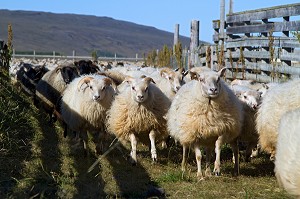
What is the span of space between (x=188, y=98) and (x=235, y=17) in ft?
27.8

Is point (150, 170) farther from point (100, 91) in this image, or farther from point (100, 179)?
point (100, 91)

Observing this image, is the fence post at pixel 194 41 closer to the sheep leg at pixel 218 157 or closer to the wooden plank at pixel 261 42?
the wooden plank at pixel 261 42

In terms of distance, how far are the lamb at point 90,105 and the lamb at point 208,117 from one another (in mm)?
2063

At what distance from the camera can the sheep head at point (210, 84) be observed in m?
7.59

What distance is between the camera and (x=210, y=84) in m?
7.65

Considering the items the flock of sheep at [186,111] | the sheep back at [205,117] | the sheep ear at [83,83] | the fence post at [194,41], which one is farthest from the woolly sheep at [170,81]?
the fence post at [194,41]

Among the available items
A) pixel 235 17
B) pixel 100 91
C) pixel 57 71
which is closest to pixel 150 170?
pixel 100 91

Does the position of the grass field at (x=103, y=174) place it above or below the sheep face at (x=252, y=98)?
below

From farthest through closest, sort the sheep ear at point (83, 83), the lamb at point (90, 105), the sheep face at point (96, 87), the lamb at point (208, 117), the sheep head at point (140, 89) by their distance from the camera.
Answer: the sheep ear at point (83, 83) < the lamb at point (90, 105) < the sheep face at point (96, 87) < the sheep head at point (140, 89) < the lamb at point (208, 117)

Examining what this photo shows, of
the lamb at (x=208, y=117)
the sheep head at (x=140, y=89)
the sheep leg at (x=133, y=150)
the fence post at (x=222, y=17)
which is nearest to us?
the lamb at (x=208, y=117)

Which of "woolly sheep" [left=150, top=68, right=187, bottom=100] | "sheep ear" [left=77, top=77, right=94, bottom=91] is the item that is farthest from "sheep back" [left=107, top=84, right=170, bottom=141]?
"woolly sheep" [left=150, top=68, right=187, bottom=100]

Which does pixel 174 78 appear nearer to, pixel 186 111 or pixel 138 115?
pixel 138 115

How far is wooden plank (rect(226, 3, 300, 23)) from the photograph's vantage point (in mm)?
11711

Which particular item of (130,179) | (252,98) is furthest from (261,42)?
(130,179)
